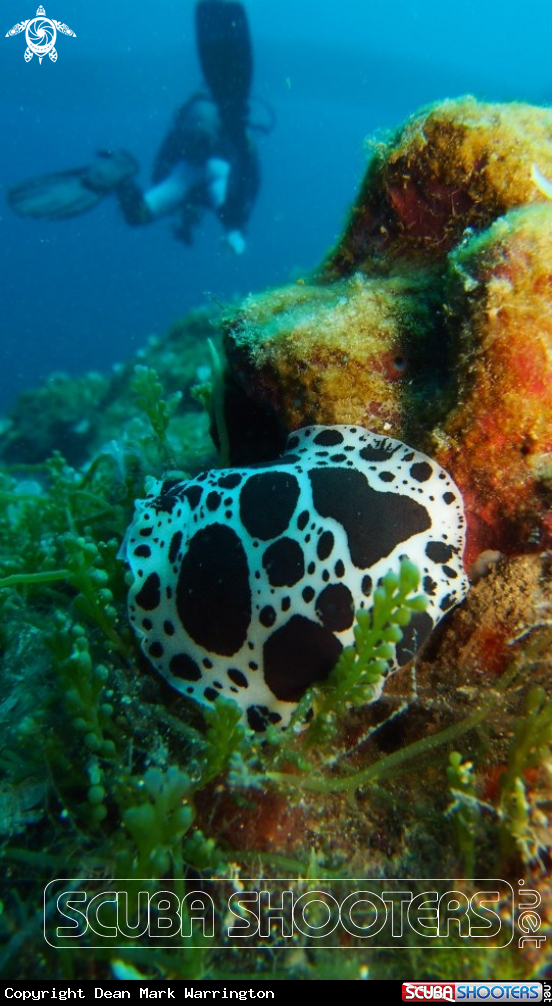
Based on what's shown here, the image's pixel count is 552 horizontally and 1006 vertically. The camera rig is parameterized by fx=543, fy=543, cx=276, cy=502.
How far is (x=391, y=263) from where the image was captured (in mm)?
3486

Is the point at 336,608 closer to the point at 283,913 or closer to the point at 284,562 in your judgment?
the point at 284,562

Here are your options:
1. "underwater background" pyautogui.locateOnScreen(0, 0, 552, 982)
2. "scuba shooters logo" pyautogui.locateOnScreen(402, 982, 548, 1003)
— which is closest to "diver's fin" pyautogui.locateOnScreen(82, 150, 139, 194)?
"underwater background" pyautogui.locateOnScreen(0, 0, 552, 982)

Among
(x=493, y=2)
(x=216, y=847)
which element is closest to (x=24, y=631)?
(x=216, y=847)

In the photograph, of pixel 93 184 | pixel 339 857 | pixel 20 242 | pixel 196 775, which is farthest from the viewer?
pixel 20 242

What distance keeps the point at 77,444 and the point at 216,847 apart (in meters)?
12.4

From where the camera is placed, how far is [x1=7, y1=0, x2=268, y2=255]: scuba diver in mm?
15133

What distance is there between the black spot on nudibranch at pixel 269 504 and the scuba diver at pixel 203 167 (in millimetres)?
14287

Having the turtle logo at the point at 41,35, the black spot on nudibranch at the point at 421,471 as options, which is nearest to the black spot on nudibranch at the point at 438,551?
the black spot on nudibranch at the point at 421,471

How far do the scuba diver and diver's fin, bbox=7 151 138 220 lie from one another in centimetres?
2

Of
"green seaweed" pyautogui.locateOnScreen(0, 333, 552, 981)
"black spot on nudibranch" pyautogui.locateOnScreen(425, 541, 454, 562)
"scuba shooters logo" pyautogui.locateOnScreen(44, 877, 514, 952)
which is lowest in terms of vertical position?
"scuba shooters logo" pyautogui.locateOnScreen(44, 877, 514, 952)

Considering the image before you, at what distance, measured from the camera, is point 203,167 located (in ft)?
51.6

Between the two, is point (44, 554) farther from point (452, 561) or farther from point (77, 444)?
point (77, 444)

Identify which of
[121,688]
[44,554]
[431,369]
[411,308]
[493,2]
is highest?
[493,2]

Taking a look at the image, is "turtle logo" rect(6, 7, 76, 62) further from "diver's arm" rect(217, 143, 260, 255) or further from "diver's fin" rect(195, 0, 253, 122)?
"diver's arm" rect(217, 143, 260, 255)
